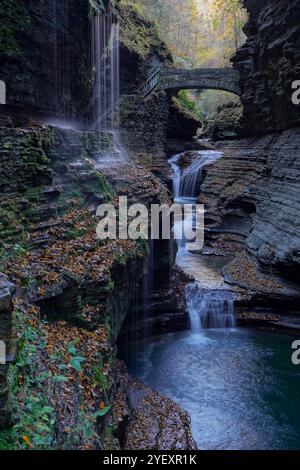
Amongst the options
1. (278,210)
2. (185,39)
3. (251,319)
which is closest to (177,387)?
(251,319)

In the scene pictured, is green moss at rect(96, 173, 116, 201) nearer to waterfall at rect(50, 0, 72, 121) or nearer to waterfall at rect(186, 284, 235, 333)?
waterfall at rect(50, 0, 72, 121)

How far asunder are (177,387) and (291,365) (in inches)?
145

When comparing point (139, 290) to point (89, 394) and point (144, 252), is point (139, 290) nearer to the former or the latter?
point (144, 252)

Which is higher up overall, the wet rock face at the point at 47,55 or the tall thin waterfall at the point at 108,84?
the tall thin waterfall at the point at 108,84

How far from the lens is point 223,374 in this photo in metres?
11.4

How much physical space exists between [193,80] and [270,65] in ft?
34.8

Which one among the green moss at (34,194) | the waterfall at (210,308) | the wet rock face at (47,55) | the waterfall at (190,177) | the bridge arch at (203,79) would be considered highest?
the bridge arch at (203,79)

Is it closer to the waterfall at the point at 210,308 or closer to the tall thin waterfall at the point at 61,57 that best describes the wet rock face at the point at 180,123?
the tall thin waterfall at the point at 61,57

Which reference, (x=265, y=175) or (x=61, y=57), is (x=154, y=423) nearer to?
(x=61, y=57)

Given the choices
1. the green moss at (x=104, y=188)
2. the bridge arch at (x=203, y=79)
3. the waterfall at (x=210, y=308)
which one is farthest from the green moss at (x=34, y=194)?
the bridge arch at (x=203, y=79)

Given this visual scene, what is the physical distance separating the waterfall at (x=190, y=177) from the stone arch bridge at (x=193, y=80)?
4.78 m

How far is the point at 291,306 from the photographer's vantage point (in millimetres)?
14383

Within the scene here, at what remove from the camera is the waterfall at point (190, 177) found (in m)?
26.9

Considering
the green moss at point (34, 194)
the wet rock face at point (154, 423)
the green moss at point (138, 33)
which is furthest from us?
the green moss at point (138, 33)
